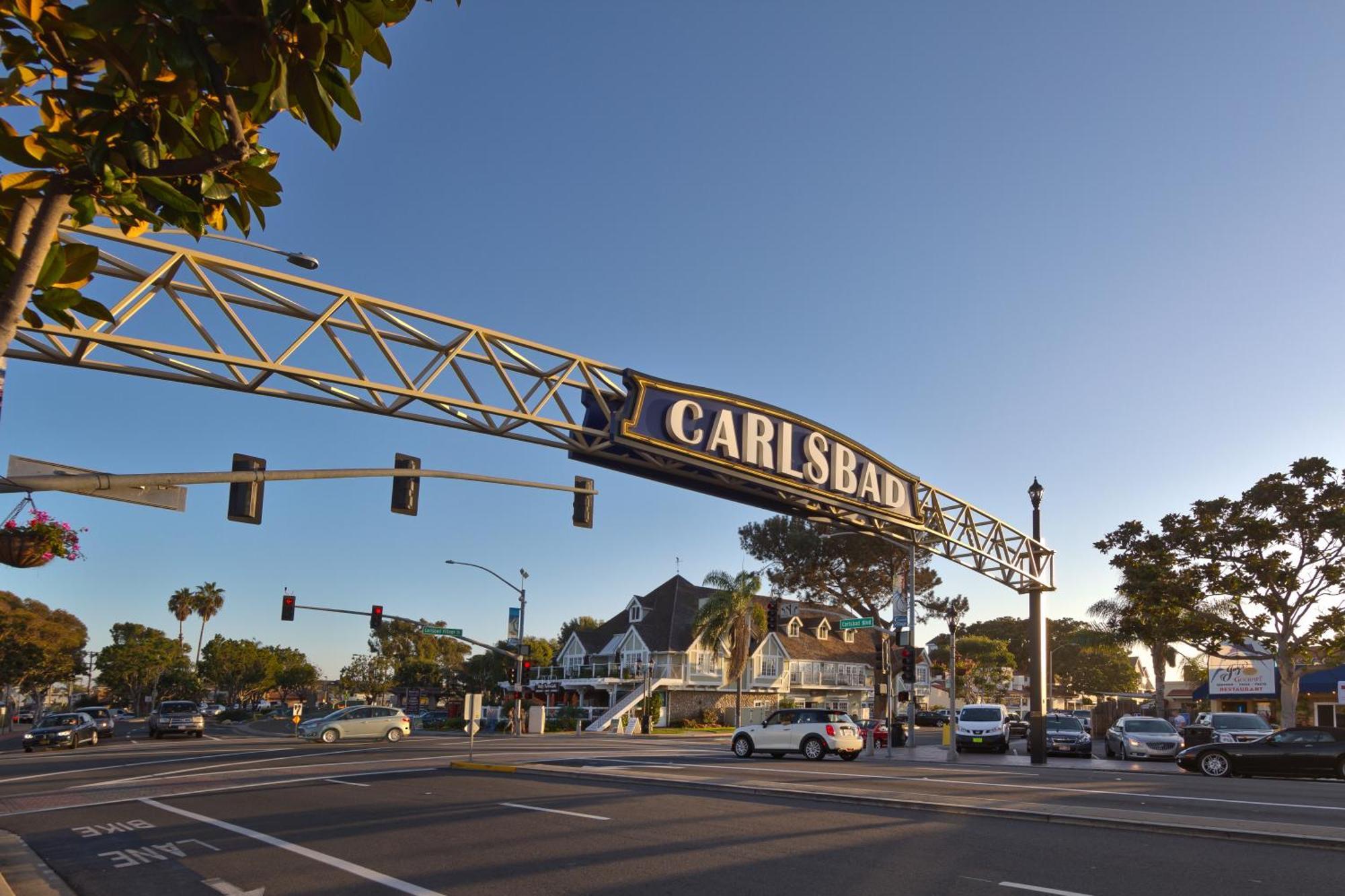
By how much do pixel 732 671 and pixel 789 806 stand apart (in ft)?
131

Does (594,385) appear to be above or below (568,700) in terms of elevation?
above

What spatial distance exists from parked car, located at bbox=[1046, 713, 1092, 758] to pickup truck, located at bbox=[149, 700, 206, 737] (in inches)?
1394

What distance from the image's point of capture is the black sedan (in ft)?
71.6

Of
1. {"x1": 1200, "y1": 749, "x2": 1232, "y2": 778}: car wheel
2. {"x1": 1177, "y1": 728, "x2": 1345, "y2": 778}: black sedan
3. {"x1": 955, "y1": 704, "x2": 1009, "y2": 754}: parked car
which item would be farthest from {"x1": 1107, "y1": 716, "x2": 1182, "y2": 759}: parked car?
{"x1": 1200, "y1": 749, "x2": 1232, "y2": 778}: car wheel

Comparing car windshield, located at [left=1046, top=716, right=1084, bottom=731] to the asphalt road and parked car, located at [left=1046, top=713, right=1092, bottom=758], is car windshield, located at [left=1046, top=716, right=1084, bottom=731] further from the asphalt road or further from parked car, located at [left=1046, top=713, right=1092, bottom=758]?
the asphalt road

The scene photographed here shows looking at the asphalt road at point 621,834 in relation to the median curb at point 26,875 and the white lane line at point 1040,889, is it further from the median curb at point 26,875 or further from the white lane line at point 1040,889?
the median curb at point 26,875

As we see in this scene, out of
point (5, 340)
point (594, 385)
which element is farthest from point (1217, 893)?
point (594, 385)

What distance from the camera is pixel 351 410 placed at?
15.8 metres

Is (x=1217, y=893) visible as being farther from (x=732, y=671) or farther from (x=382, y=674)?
(x=382, y=674)

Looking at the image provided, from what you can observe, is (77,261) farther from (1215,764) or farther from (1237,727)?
(1237,727)

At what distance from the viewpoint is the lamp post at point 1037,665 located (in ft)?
87.0

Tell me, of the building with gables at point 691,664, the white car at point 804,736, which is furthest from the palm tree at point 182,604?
the white car at point 804,736

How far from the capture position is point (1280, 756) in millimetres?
22484

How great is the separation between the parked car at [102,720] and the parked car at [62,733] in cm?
307
